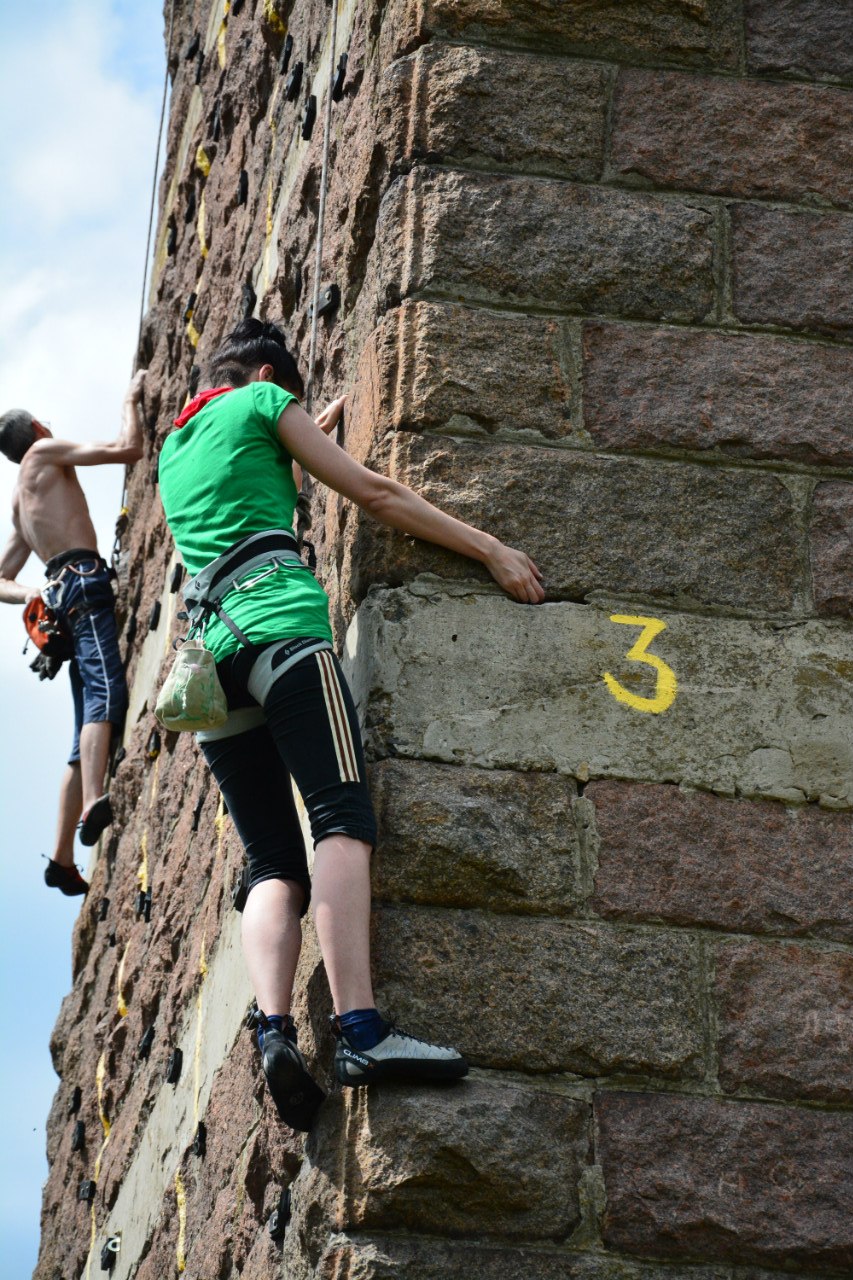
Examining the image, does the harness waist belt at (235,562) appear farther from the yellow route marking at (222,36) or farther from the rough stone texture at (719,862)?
the yellow route marking at (222,36)

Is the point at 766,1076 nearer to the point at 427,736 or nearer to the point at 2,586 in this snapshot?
the point at 427,736

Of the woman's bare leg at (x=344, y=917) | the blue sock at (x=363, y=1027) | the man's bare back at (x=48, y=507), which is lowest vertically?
the blue sock at (x=363, y=1027)

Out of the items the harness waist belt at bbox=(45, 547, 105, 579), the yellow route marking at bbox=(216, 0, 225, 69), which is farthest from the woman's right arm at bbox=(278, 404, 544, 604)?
the harness waist belt at bbox=(45, 547, 105, 579)

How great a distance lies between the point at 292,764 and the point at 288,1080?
55 cm

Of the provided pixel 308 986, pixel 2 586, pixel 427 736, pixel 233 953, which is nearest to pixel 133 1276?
pixel 233 953

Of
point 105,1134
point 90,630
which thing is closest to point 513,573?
point 105,1134

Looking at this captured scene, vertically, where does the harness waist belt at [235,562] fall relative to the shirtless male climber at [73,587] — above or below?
below

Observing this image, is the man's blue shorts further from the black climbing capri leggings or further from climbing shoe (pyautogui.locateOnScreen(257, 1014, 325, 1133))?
climbing shoe (pyautogui.locateOnScreen(257, 1014, 325, 1133))

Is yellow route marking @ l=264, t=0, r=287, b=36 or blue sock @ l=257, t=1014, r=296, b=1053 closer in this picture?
blue sock @ l=257, t=1014, r=296, b=1053

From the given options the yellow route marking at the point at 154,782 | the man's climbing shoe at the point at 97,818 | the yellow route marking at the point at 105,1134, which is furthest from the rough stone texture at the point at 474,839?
the man's climbing shoe at the point at 97,818

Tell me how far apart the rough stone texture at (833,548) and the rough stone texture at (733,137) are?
66 centimetres

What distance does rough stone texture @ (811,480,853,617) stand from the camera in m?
3.86

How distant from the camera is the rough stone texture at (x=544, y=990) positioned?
343cm

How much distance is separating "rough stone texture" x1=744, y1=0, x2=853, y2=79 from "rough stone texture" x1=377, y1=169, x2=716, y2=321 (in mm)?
463
